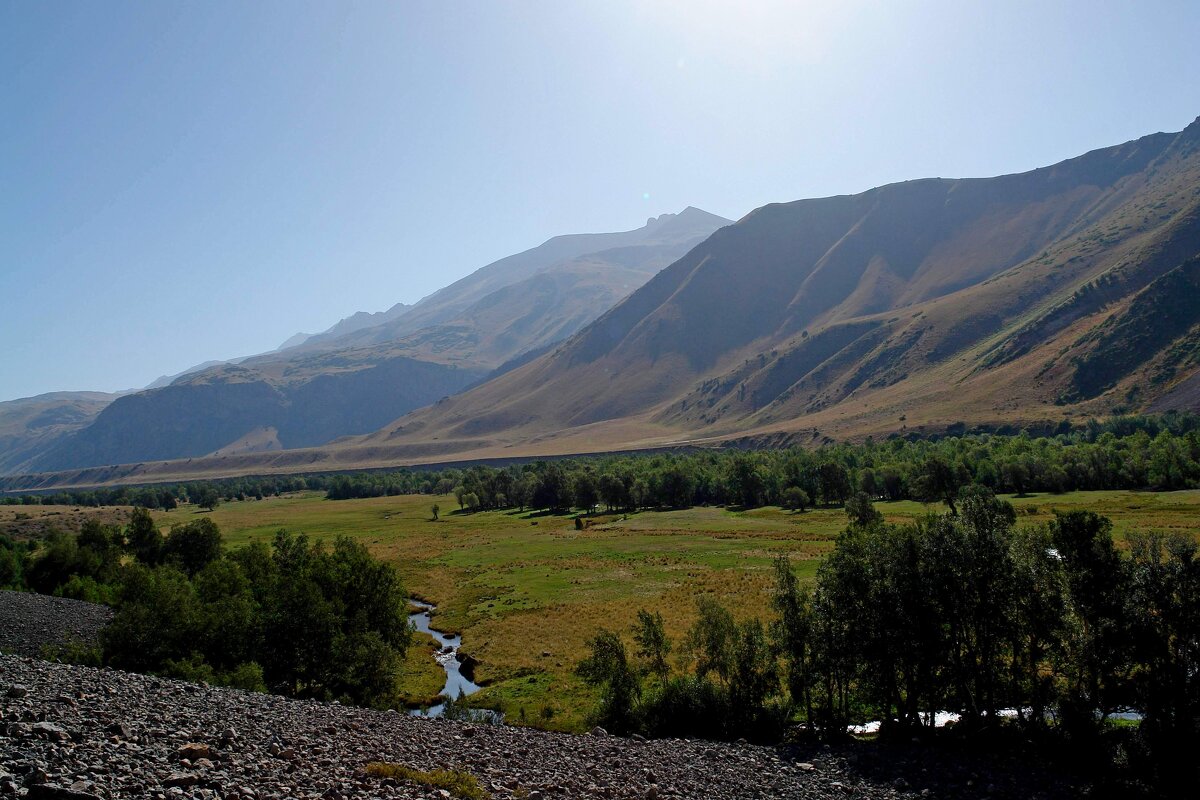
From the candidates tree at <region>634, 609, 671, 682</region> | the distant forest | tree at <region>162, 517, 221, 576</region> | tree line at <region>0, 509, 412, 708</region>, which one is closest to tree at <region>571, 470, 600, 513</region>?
the distant forest

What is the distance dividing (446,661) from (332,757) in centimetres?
3837

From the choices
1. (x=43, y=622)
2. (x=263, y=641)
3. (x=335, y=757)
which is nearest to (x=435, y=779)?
(x=335, y=757)

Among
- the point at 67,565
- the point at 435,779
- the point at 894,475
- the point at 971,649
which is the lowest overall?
the point at 894,475

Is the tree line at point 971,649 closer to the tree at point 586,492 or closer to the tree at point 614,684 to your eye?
the tree at point 614,684

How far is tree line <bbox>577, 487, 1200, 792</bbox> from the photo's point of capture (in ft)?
106

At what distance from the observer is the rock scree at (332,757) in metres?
18.7

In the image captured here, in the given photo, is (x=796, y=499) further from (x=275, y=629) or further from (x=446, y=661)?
(x=275, y=629)

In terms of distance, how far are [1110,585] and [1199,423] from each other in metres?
178

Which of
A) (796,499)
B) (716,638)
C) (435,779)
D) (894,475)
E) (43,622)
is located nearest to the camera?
(435,779)

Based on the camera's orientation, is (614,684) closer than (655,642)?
Yes

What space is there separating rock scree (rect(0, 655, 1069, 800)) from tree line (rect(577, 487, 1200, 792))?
3.87 metres

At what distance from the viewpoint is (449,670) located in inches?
2344

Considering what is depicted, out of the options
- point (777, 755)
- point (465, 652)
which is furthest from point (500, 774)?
point (465, 652)

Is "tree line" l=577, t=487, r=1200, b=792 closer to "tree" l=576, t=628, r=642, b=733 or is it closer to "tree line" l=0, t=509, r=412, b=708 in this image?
"tree" l=576, t=628, r=642, b=733
